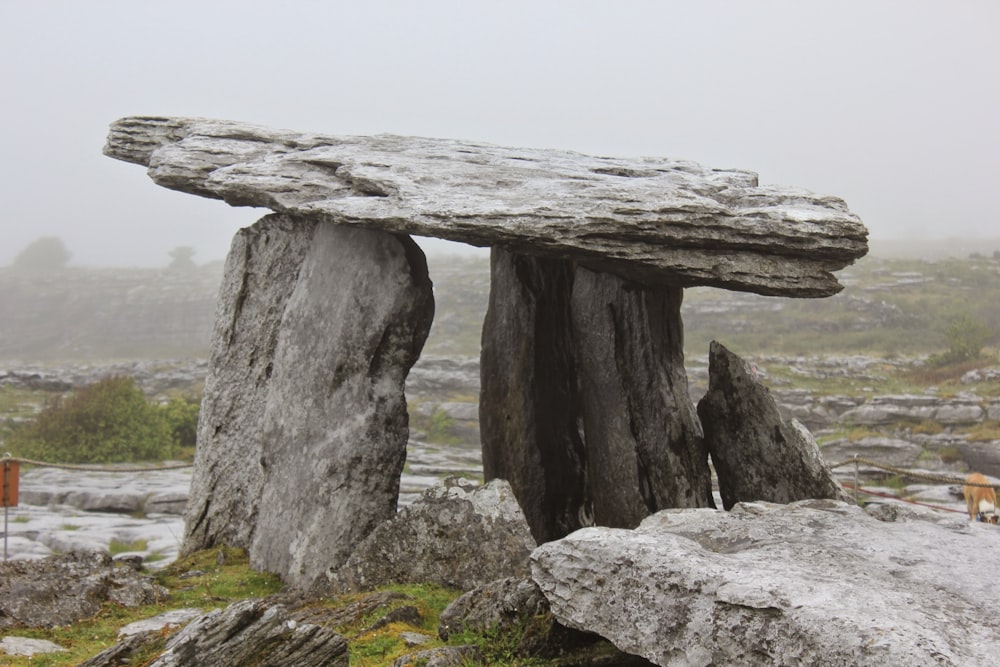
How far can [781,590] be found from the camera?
564 cm

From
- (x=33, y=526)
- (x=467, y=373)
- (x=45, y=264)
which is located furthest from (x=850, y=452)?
(x=45, y=264)

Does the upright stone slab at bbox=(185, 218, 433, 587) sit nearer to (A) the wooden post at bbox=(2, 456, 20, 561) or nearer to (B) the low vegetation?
(B) the low vegetation

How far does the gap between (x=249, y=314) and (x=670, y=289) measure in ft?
19.4

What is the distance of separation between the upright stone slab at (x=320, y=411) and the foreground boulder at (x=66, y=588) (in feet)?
5.04

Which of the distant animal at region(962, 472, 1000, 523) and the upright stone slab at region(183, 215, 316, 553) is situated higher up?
the upright stone slab at region(183, 215, 316, 553)

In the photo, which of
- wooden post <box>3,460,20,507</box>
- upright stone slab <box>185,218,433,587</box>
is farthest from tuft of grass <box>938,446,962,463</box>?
wooden post <box>3,460,20,507</box>

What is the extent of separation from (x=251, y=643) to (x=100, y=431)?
21.8 m

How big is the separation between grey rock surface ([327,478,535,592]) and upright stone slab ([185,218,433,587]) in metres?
0.80

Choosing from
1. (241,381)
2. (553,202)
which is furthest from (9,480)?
(553,202)

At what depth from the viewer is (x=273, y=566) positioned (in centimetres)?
1109

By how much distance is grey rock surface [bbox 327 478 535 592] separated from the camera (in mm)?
9367

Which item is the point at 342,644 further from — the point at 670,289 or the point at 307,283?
the point at 670,289

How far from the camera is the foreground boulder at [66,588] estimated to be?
9117 millimetres

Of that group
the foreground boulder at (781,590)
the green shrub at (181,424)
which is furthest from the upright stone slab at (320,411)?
the green shrub at (181,424)
